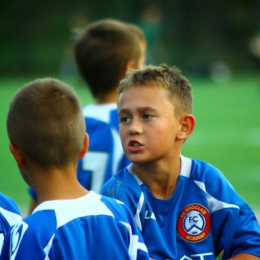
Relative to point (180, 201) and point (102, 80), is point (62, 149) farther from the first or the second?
point (102, 80)

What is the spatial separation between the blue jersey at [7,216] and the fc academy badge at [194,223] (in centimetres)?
72

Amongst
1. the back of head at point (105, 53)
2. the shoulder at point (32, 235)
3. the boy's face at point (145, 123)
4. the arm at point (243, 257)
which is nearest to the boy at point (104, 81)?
the back of head at point (105, 53)

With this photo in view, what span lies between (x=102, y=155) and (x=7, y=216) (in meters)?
1.38

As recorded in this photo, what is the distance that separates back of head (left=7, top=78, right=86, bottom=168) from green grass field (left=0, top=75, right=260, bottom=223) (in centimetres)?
502

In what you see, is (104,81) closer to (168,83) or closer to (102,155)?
(102,155)

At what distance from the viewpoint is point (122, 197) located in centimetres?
300

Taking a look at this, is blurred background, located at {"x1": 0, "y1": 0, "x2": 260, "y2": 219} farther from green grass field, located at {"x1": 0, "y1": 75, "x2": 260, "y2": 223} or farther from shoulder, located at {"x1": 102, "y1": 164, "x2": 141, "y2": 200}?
shoulder, located at {"x1": 102, "y1": 164, "x2": 141, "y2": 200}

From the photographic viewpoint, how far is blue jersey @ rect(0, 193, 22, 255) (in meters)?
2.98

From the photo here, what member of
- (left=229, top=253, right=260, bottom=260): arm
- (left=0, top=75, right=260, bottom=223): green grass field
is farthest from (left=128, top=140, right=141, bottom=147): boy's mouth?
(left=0, top=75, right=260, bottom=223): green grass field

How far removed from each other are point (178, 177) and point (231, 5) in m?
31.4

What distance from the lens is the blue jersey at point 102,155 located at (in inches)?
170

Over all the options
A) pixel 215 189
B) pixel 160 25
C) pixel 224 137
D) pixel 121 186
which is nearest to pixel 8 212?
pixel 121 186

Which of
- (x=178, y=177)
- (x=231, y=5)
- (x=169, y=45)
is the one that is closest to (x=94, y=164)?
(x=178, y=177)

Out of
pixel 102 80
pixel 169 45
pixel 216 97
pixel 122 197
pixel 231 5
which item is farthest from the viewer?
pixel 231 5
